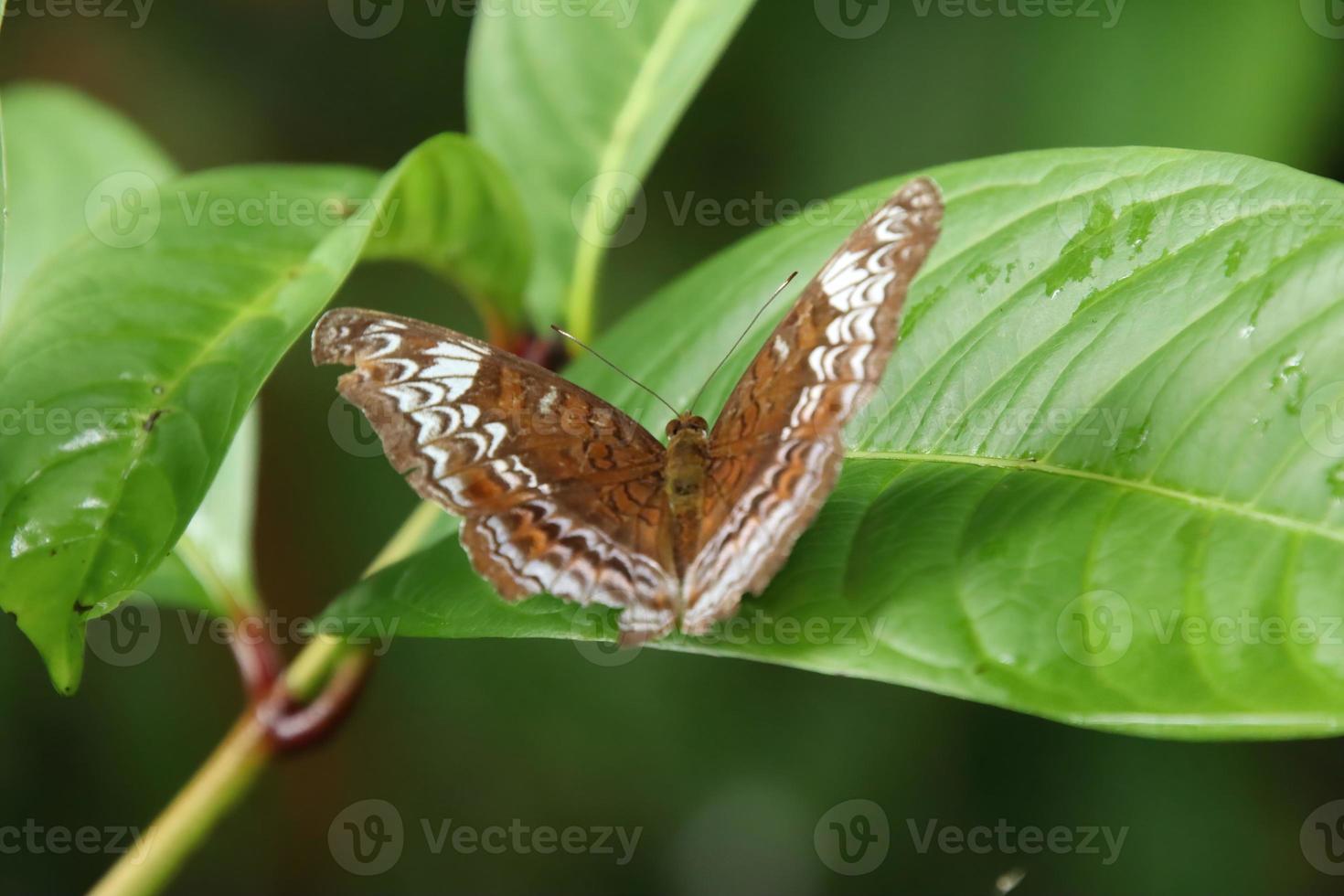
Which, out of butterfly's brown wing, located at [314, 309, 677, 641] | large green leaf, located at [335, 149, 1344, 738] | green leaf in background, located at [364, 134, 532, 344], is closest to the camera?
large green leaf, located at [335, 149, 1344, 738]

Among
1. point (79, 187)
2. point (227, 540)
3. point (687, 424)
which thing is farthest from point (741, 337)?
point (79, 187)

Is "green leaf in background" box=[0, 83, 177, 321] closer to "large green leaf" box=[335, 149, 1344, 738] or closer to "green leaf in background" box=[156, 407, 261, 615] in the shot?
"green leaf in background" box=[156, 407, 261, 615]

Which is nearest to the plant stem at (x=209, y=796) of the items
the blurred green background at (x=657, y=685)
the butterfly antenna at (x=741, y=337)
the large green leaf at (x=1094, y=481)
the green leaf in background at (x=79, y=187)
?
the large green leaf at (x=1094, y=481)

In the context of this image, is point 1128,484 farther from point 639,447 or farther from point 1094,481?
point 639,447

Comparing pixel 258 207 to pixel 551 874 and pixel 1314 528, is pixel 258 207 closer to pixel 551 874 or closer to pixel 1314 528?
pixel 1314 528

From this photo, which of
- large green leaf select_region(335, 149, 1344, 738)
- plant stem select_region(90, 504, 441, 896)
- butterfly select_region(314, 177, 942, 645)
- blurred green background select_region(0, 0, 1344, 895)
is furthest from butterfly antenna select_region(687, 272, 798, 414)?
blurred green background select_region(0, 0, 1344, 895)

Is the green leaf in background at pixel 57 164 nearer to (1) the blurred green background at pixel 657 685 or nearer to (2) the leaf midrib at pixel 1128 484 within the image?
(1) the blurred green background at pixel 657 685
